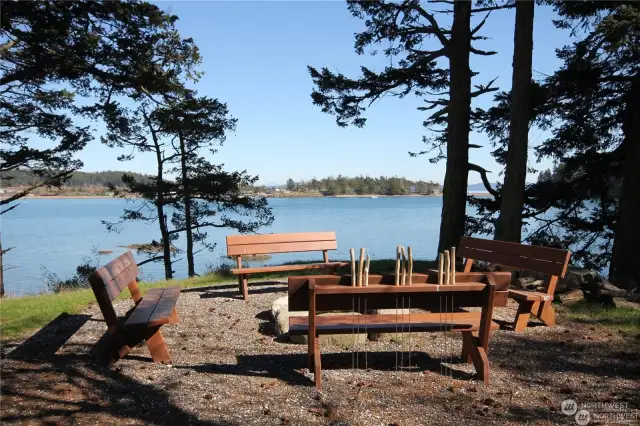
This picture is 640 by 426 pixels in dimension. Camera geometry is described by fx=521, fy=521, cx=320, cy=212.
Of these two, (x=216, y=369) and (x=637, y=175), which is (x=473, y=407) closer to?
(x=216, y=369)

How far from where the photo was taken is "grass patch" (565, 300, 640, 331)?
6061 millimetres

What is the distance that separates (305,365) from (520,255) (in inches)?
124

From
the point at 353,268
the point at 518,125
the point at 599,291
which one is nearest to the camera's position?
the point at 353,268

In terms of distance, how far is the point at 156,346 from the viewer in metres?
4.66

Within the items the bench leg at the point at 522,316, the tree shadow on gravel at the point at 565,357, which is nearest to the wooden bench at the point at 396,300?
the tree shadow on gravel at the point at 565,357

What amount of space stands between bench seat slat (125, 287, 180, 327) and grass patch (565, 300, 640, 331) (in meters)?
4.81

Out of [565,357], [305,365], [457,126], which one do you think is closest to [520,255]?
[565,357]

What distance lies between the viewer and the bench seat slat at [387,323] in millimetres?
4449

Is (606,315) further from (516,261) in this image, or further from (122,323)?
(122,323)

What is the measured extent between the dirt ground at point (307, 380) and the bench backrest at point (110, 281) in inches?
19.5

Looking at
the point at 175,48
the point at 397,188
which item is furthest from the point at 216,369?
the point at 397,188

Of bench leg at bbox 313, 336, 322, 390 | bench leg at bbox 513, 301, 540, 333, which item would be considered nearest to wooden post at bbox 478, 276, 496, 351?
bench leg at bbox 313, 336, 322, 390

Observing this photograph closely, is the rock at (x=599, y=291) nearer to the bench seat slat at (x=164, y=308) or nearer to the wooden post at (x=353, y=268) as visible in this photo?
the wooden post at (x=353, y=268)

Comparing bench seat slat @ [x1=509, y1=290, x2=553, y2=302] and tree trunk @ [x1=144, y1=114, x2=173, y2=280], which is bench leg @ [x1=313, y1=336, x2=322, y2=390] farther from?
tree trunk @ [x1=144, y1=114, x2=173, y2=280]
